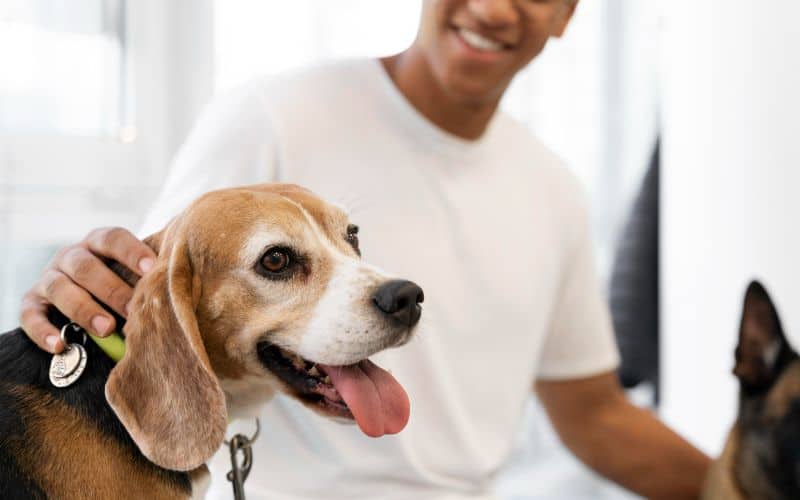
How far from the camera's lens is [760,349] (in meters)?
1.55

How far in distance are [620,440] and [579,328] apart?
0.24 metres

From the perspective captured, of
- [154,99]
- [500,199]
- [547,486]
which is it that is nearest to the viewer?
[500,199]

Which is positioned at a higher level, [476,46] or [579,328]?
[476,46]

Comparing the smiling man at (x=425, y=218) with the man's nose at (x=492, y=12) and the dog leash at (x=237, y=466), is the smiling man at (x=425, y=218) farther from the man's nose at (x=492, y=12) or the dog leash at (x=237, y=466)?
the dog leash at (x=237, y=466)

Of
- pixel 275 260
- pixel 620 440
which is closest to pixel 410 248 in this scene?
pixel 275 260

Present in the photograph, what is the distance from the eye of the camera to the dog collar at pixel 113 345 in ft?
2.60

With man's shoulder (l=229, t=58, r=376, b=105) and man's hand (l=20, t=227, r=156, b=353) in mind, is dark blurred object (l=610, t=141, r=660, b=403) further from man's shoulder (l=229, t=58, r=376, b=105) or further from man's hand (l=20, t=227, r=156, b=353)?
man's hand (l=20, t=227, r=156, b=353)

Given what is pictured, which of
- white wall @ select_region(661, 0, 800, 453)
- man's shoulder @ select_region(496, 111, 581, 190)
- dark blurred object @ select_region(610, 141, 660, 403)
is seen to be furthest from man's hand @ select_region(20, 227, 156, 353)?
dark blurred object @ select_region(610, 141, 660, 403)

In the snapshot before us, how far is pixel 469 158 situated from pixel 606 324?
65 cm

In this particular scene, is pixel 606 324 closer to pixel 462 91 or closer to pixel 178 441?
pixel 462 91

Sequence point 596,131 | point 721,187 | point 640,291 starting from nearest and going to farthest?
1. point 721,187
2. point 640,291
3. point 596,131

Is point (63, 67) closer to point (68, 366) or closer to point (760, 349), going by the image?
point (68, 366)

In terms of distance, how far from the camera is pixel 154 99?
153 centimetres

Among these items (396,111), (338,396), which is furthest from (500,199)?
(338,396)
